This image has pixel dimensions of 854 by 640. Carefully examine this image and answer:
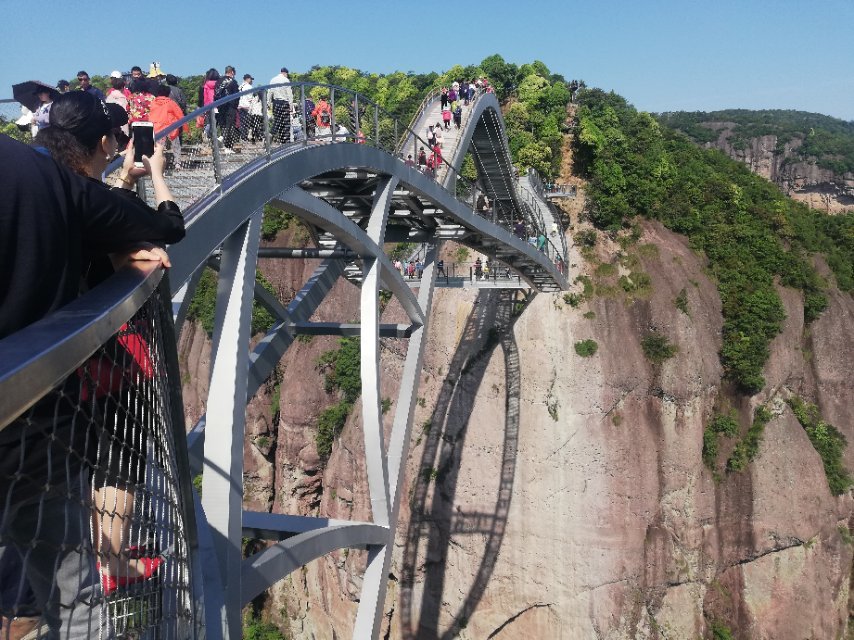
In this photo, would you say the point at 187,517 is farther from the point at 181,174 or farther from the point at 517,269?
the point at 517,269

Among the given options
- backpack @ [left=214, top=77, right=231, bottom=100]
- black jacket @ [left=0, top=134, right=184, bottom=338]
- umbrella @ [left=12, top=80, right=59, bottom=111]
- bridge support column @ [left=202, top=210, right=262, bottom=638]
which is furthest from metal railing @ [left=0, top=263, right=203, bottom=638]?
backpack @ [left=214, top=77, right=231, bottom=100]

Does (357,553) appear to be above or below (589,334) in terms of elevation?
below

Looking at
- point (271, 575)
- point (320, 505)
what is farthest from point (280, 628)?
point (271, 575)

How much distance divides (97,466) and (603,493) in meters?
23.3

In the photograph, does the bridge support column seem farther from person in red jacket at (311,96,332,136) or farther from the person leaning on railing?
person in red jacket at (311,96,332,136)

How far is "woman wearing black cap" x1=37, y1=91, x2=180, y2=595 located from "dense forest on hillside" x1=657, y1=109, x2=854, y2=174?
2903 inches

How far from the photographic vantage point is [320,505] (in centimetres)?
2844

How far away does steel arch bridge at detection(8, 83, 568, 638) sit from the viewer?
17.6 ft

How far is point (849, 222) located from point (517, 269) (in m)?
20.0

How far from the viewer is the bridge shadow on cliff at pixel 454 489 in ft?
79.8

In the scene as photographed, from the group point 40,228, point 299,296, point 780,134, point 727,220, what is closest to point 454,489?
point 299,296

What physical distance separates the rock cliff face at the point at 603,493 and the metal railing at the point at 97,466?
22.2 meters

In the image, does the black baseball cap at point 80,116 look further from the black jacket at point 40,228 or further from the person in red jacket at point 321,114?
the person in red jacket at point 321,114

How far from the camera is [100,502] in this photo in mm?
2088
